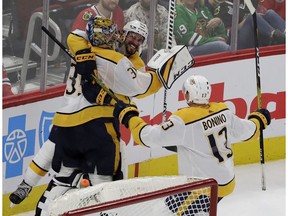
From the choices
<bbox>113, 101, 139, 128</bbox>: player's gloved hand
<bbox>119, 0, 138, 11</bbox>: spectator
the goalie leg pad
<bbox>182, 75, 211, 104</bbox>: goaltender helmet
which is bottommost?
the goalie leg pad

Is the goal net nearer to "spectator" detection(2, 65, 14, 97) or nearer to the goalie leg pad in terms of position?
the goalie leg pad

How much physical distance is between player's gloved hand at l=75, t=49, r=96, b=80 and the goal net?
3.14 ft

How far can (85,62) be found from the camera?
552cm

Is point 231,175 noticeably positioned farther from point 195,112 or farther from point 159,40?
point 159,40

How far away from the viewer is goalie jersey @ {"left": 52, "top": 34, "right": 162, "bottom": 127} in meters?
5.56

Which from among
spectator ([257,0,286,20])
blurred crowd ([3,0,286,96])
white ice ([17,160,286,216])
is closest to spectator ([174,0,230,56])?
blurred crowd ([3,0,286,96])

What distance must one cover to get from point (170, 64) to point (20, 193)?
3.48ft

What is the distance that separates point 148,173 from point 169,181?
211 centimetres

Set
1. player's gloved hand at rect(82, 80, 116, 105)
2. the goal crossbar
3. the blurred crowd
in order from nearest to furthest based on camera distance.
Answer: the goal crossbar, player's gloved hand at rect(82, 80, 116, 105), the blurred crowd

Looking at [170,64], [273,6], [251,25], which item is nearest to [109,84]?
[170,64]

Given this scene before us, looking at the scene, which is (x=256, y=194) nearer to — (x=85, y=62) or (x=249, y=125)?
(x=249, y=125)

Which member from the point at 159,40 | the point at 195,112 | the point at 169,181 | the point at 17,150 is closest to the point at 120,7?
the point at 159,40

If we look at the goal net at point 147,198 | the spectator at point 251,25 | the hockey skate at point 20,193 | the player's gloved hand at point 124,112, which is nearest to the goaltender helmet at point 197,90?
the player's gloved hand at point 124,112

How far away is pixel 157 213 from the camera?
464 centimetres
